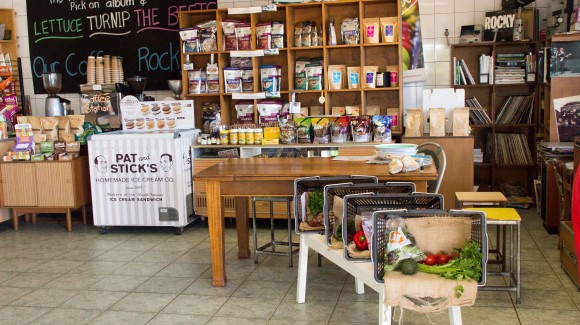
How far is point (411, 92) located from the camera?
7.74 meters

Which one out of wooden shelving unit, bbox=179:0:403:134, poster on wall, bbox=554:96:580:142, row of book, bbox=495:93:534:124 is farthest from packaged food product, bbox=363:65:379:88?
poster on wall, bbox=554:96:580:142

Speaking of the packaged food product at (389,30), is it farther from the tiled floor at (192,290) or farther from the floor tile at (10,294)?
the floor tile at (10,294)

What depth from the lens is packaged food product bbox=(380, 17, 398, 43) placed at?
271 inches

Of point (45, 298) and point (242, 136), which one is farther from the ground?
point (242, 136)

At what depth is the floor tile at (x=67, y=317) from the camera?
4.23 metres

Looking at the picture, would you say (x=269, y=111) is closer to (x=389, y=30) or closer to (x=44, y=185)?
(x=389, y=30)

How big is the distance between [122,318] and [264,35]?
381 cm

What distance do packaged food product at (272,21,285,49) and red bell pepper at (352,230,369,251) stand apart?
4004mm

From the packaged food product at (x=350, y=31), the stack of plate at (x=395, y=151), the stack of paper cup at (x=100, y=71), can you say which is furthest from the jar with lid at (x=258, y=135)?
the stack of paper cup at (x=100, y=71)

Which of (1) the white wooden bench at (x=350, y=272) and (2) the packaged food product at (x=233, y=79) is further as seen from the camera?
(2) the packaged food product at (x=233, y=79)

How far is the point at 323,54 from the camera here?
23.4 feet

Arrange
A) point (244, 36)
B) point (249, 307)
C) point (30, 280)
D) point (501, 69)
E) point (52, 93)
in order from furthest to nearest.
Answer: point (52, 93)
point (501, 69)
point (244, 36)
point (30, 280)
point (249, 307)

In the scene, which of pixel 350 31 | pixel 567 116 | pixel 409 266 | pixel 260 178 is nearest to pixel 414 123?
pixel 350 31

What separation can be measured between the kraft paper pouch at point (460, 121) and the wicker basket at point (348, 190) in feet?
8.78
